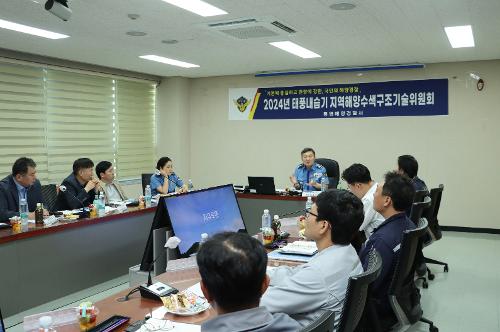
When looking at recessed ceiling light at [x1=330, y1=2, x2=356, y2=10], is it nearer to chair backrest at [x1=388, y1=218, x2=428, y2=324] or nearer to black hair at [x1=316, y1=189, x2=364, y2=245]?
chair backrest at [x1=388, y1=218, x2=428, y2=324]

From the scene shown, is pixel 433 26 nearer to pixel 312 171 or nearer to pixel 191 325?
pixel 312 171

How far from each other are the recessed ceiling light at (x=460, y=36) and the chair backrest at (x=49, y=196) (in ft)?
15.2

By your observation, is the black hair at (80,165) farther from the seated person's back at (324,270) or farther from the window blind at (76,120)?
the seated person's back at (324,270)

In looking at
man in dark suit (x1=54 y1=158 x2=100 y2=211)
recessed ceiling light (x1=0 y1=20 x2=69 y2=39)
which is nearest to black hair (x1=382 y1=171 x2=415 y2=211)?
man in dark suit (x1=54 y1=158 x2=100 y2=211)

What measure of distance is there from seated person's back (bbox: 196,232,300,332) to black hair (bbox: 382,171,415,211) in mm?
1698

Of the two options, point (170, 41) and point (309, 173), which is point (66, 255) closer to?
point (170, 41)

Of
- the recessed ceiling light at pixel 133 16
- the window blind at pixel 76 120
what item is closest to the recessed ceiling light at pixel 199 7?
the recessed ceiling light at pixel 133 16

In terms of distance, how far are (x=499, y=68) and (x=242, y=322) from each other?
22.7ft

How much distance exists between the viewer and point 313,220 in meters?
2.03

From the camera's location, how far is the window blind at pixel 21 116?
Result: 6.11m

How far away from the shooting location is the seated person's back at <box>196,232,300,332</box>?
3.87 feet

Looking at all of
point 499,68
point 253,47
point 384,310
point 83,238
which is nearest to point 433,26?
point 253,47

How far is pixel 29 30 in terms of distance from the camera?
4980 millimetres

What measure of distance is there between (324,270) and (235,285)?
60 centimetres
